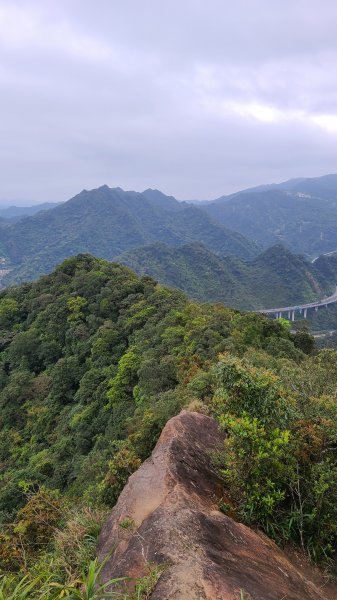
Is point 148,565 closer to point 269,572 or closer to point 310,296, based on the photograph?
point 269,572

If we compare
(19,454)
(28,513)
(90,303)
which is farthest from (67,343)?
(28,513)

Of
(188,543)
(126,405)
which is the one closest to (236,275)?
(126,405)

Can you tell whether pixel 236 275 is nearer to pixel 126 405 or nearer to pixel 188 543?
pixel 126 405

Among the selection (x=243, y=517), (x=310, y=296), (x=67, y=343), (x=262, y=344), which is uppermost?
(x=243, y=517)

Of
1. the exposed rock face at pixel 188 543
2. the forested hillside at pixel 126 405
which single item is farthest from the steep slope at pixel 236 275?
the exposed rock face at pixel 188 543

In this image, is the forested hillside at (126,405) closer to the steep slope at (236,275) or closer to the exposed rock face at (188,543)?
the exposed rock face at (188,543)

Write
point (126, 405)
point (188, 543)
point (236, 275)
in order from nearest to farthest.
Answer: point (188, 543), point (126, 405), point (236, 275)
